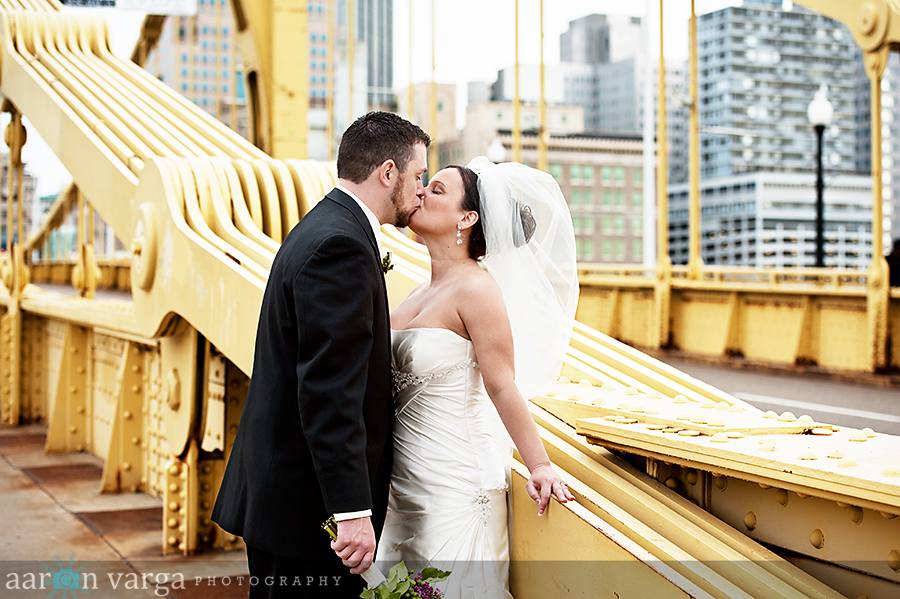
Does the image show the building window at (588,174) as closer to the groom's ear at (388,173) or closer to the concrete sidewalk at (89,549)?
the concrete sidewalk at (89,549)

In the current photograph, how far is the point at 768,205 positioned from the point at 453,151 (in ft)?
112

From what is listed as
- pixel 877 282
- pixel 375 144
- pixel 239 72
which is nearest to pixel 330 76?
pixel 877 282

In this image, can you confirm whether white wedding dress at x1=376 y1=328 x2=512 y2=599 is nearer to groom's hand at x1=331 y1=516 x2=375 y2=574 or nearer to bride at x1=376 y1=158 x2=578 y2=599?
bride at x1=376 y1=158 x2=578 y2=599

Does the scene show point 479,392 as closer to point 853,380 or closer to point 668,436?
point 668,436

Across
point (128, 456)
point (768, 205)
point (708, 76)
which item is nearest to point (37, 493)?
point (128, 456)

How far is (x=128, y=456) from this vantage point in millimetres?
5891

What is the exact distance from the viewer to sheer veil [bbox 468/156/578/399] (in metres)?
2.39

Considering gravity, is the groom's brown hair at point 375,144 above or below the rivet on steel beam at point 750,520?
above

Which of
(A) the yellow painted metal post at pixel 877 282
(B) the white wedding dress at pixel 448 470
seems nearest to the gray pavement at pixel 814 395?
(A) the yellow painted metal post at pixel 877 282

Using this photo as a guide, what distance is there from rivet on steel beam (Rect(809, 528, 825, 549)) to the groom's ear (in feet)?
4.06

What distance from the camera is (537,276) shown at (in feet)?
7.92

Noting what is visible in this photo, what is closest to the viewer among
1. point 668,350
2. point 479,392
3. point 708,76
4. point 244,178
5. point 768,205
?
point 479,392

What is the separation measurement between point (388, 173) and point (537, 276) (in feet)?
1.84

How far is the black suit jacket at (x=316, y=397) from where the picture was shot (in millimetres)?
1849
